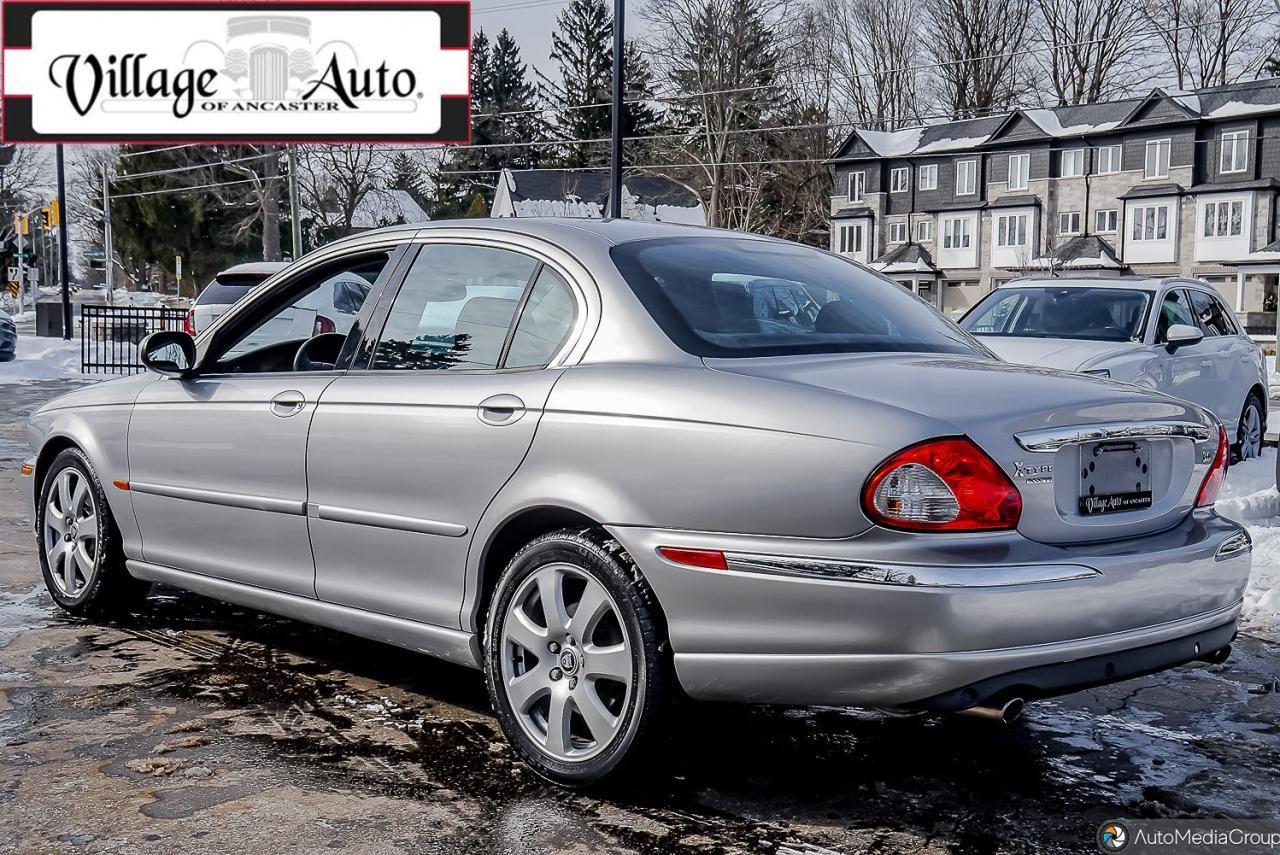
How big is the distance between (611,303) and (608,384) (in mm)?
307

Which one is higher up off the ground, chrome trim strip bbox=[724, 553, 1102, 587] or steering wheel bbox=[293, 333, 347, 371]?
steering wheel bbox=[293, 333, 347, 371]

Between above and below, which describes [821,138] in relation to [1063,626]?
above

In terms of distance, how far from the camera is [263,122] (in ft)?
112

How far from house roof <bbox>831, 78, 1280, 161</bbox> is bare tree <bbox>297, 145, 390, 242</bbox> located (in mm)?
25708

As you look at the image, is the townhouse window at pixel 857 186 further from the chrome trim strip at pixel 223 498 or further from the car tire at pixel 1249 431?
the chrome trim strip at pixel 223 498

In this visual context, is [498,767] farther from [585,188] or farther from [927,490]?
[585,188]

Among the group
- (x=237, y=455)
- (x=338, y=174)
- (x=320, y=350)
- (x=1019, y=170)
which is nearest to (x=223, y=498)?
(x=237, y=455)

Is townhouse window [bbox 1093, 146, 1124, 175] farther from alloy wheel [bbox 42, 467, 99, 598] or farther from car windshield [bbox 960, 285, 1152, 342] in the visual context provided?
alloy wheel [bbox 42, 467, 99, 598]

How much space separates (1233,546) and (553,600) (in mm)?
1954

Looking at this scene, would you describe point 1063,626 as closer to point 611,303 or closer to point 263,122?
point 611,303

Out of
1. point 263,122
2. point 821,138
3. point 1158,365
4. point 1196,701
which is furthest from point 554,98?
point 1196,701

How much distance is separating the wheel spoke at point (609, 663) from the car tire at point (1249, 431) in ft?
32.7

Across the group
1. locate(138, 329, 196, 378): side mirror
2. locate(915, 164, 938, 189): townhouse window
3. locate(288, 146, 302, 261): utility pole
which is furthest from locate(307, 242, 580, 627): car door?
locate(915, 164, 938, 189): townhouse window

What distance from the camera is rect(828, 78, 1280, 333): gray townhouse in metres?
54.8
